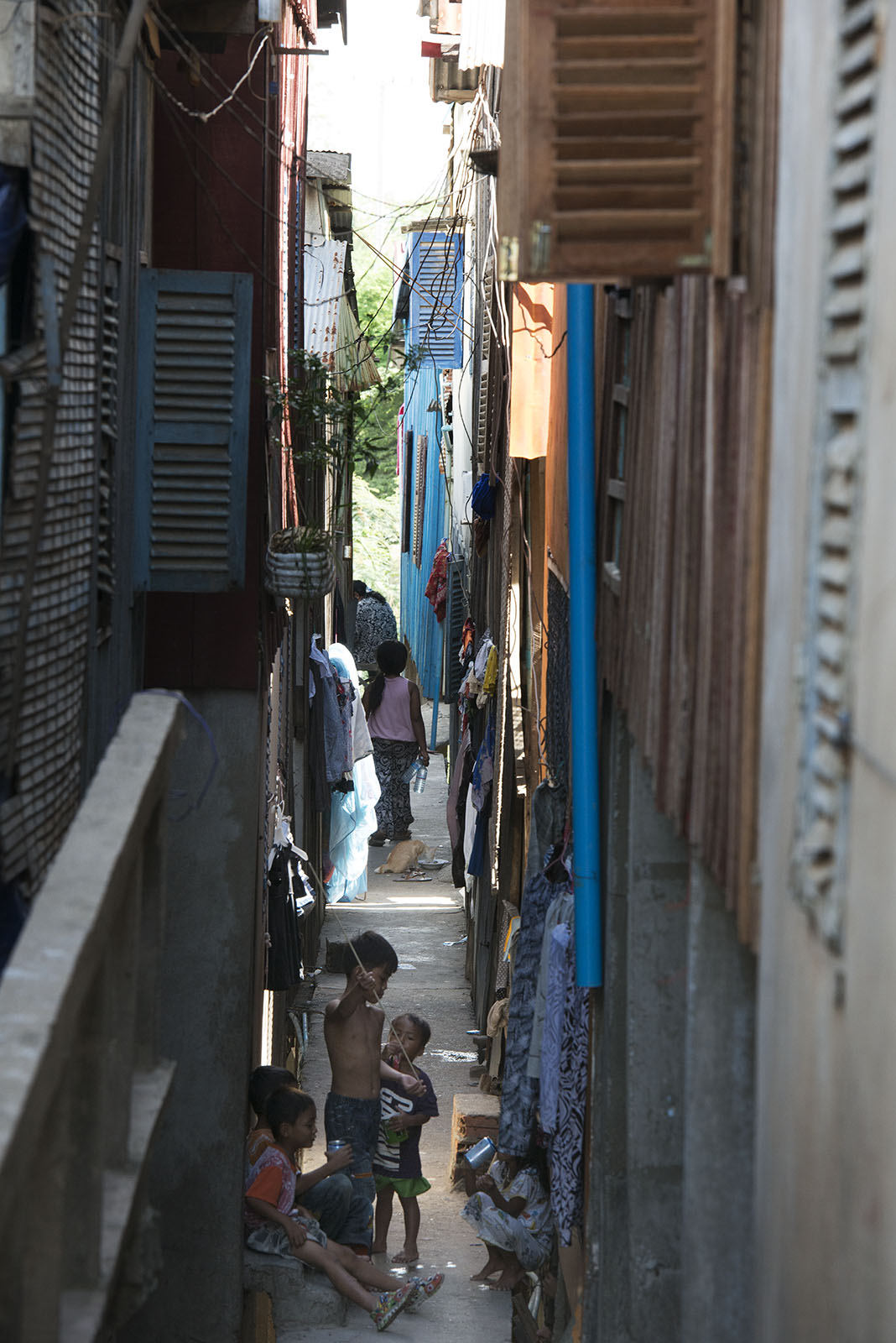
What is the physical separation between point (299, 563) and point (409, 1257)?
382 centimetres

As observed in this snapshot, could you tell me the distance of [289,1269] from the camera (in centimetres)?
771

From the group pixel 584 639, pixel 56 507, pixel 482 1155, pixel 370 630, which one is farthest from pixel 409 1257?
pixel 370 630

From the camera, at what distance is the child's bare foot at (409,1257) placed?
8539 millimetres

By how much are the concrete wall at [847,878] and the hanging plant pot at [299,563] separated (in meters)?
4.63

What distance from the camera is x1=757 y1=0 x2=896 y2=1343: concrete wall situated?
209cm

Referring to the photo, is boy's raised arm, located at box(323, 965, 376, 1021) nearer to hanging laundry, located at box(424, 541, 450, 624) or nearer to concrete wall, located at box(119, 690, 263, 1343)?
concrete wall, located at box(119, 690, 263, 1343)

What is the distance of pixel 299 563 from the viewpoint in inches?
299

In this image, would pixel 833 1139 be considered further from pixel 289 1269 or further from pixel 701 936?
pixel 289 1269

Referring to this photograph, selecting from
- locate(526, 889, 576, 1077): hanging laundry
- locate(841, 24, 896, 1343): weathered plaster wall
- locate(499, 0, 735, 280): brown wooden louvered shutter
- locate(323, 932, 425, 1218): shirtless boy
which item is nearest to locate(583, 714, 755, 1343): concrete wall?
Result: locate(526, 889, 576, 1077): hanging laundry

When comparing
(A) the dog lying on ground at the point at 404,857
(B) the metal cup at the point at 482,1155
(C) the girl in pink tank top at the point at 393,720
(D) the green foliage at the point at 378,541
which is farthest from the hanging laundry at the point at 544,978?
(D) the green foliage at the point at 378,541

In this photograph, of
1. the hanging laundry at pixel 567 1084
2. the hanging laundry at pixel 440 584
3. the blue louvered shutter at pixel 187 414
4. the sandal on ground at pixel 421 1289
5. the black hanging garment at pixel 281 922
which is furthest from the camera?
the hanging laundry at pixel 440 584

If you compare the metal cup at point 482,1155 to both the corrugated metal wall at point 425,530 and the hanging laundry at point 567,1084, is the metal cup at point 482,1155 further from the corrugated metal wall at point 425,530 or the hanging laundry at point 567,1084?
the corrugated metal wall at point 425,530

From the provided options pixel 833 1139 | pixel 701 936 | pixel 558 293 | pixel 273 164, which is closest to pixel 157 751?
pixel 701 936

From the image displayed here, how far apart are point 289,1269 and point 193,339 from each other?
443 cm
